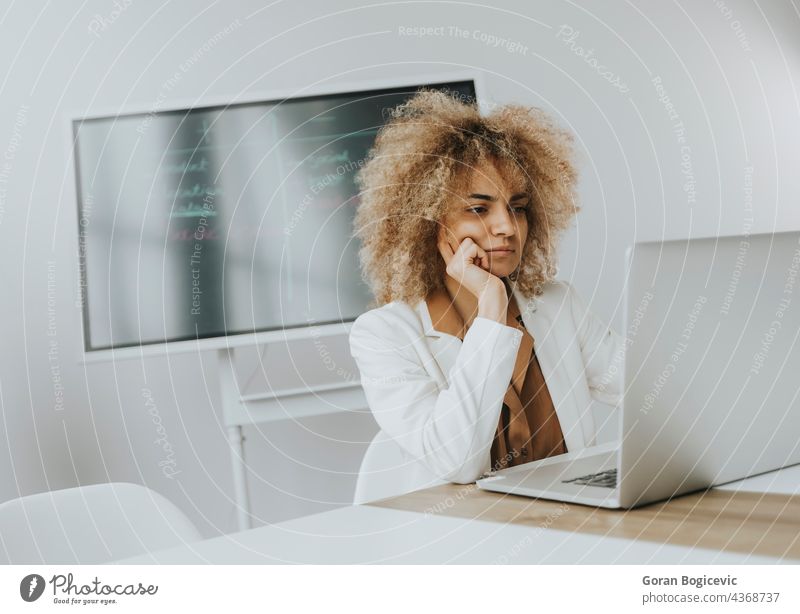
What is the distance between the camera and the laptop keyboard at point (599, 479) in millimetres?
691

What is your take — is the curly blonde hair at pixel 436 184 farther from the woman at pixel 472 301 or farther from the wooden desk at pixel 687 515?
the wooden desk at pixel 687 515

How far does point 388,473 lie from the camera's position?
101cm

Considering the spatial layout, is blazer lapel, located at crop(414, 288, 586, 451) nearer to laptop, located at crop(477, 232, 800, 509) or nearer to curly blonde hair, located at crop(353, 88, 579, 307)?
curly blonde hair, located at crop(353, 88, 579, 307)

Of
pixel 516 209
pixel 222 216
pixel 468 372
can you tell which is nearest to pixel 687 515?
pixel 468 372

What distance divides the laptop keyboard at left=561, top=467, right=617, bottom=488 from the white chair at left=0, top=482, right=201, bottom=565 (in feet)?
1.27

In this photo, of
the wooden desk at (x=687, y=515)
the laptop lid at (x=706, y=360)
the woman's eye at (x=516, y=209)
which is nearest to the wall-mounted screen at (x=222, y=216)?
the woman's eye at (x=516, y=209)

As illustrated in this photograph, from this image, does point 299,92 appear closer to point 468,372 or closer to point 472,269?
point 472,269

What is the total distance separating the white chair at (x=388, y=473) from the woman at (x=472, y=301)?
0.02m

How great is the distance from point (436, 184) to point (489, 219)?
94mm

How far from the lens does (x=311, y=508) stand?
1692 mm
